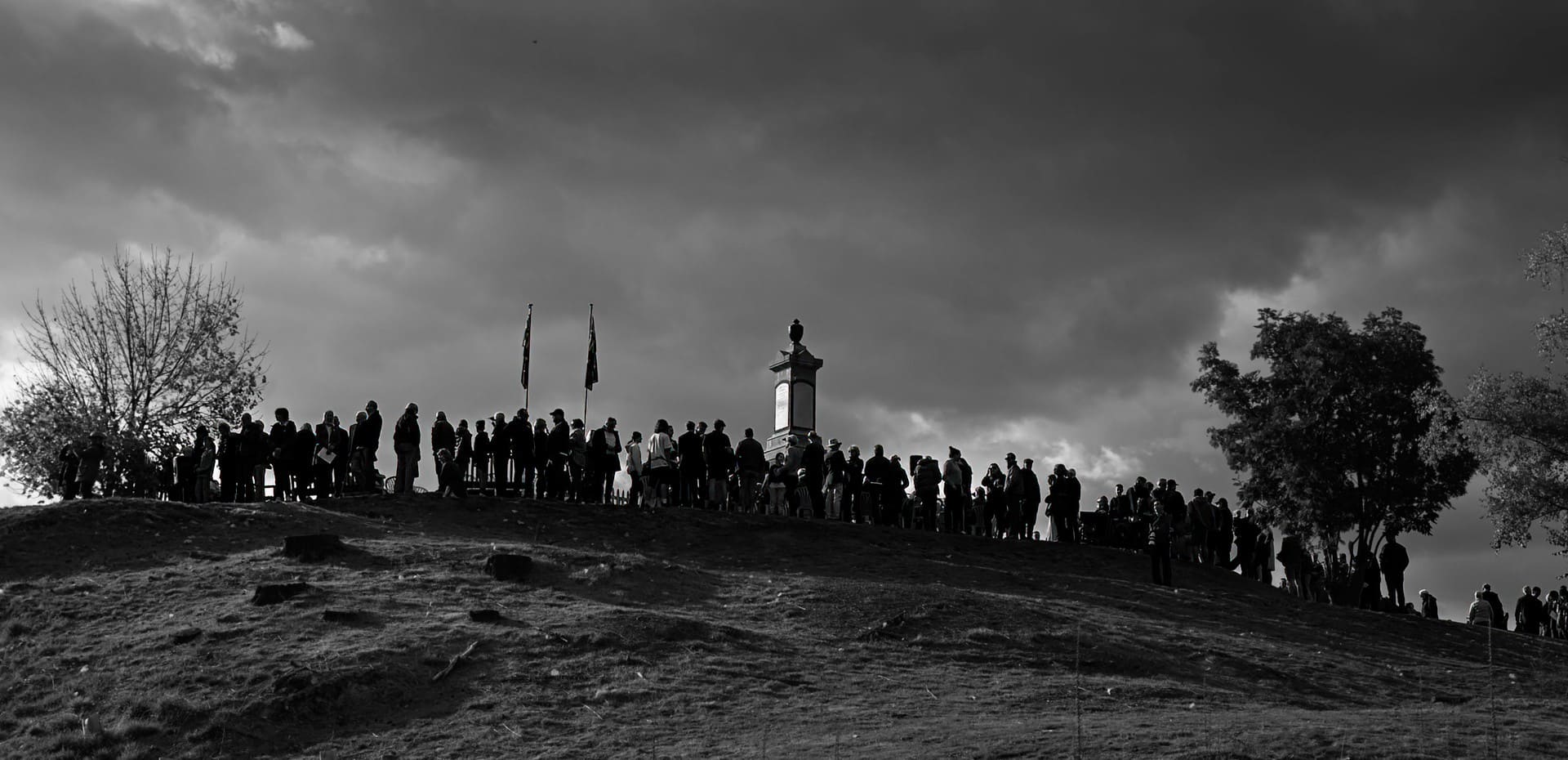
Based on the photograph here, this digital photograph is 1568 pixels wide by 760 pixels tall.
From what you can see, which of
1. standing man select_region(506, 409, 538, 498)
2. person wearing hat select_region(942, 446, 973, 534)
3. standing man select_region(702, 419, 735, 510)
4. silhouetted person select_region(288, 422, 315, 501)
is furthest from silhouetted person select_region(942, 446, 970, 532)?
silhouetted person select_region(288, 422, 315, 501)

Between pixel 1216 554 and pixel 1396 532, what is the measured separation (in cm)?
745

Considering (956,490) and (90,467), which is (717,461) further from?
(90,467)

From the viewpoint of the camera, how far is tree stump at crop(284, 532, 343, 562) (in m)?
27.3

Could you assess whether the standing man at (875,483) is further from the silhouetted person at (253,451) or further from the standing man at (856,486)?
the silhouetted person at (253,451)

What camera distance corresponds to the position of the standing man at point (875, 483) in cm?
3644

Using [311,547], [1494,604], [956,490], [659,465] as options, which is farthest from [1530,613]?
[311,547]

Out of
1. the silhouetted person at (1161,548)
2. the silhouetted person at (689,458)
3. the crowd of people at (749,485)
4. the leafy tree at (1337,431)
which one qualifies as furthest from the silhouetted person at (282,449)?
the leafy tree at (1337,431)

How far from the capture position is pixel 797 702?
20.5 meters

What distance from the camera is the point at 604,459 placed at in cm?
3531

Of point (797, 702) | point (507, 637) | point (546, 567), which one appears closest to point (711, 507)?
point (546, 567)

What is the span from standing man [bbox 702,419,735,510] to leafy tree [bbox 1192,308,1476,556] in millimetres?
16854

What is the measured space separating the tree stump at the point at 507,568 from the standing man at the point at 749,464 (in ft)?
32.8

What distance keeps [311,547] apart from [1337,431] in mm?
27986

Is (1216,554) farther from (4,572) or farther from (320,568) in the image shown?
(4,572)
